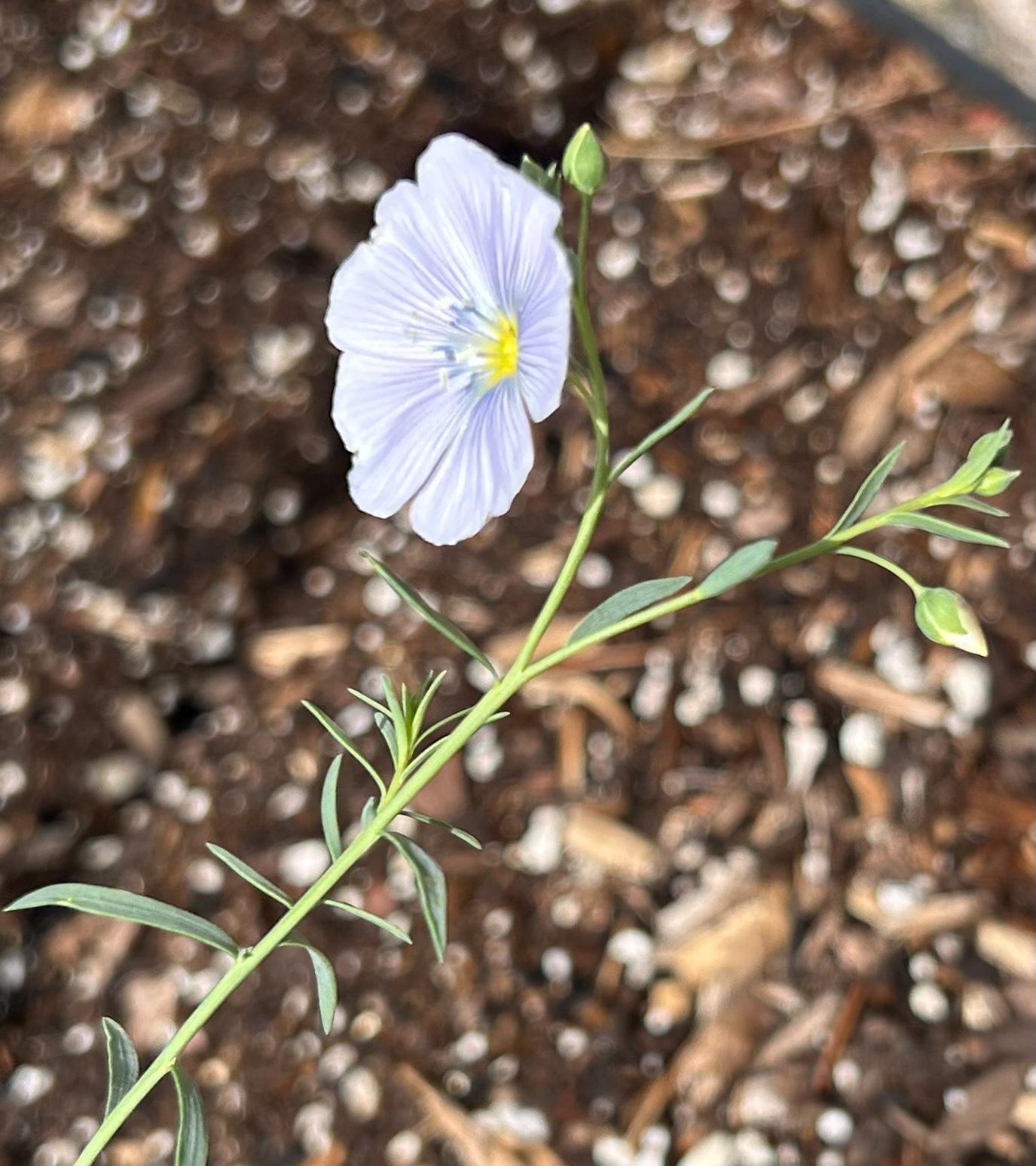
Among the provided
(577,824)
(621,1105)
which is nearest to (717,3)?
(577,824)

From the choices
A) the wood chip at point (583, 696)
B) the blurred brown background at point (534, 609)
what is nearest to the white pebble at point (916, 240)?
the blurred brown background at point (534, 609)

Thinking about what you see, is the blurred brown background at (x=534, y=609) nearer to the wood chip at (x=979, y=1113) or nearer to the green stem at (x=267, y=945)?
the wood chip at (x=979, y=1113)

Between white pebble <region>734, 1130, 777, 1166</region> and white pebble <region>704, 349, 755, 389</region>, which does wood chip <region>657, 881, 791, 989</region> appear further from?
white pebble <region>704, 349, 755, 389</region>

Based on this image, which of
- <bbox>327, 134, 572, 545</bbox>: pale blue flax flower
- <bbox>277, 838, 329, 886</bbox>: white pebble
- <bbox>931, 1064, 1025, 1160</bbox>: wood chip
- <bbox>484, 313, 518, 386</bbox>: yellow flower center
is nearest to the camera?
<bbox>327, 134, 572, 545</bbox>: pale blue flax flower

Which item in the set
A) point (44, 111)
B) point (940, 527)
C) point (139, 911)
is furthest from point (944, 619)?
point (44, 111)

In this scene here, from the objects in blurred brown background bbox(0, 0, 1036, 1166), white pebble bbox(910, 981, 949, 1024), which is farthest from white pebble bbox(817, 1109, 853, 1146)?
white pebble bbox(910, 981, 949, 1024)

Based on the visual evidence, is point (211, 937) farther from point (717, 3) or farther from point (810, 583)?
point (717, 3)

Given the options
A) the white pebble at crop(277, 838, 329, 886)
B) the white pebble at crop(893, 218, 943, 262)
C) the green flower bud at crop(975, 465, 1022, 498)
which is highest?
the green flower bud at crop(975, 465, 1022, 498)
